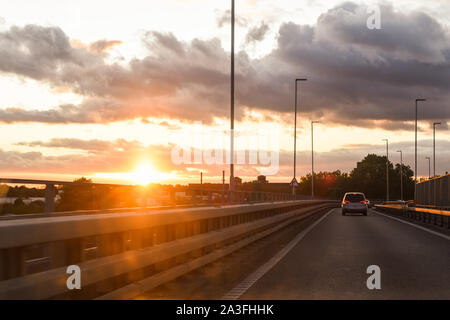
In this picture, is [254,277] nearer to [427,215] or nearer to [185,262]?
[185,262]

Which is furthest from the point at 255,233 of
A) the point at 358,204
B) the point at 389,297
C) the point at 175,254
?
the point at 358,204

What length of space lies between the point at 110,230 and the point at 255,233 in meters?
11.2

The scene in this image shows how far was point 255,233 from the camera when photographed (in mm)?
17844

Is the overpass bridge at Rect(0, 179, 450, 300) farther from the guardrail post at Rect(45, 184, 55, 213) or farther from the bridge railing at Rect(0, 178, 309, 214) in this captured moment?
the bridge railing at Rect(0, 178, 309, 214)

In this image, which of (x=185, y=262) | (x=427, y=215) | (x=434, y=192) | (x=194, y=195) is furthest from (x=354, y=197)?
(x=185, y=262)

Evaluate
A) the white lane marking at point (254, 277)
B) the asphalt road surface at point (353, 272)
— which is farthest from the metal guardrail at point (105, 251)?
the asphalt road surface at point (353, 272)

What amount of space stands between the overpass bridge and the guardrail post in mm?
104

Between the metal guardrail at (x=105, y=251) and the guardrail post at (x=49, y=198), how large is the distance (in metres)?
0.38

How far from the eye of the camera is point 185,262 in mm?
10055

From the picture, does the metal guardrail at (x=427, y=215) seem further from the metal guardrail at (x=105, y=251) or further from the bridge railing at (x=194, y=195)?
the metal guardrail at (x=105, y=251)

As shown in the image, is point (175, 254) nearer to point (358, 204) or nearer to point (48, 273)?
point (48, 273)

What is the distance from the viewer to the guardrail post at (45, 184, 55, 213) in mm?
6668

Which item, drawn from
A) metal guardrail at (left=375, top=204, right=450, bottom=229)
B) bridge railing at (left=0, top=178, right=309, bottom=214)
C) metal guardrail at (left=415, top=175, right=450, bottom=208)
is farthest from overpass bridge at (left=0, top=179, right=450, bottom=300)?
metal guardrail at (left=415, top=175, right=450, bottom=208)

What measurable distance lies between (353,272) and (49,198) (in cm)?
602
